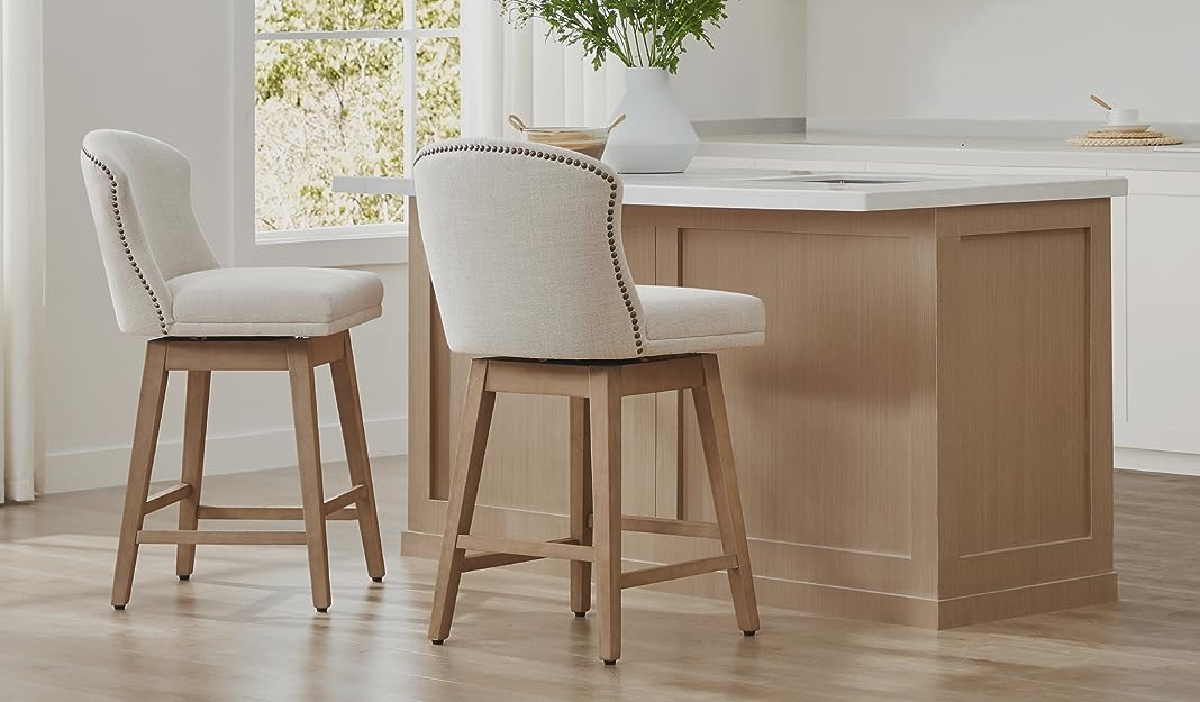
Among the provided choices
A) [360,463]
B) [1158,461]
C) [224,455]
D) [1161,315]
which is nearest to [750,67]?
[1161,315]

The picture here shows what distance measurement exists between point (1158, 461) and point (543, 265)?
9.71 ft

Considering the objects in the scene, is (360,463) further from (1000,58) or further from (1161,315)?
(1000,58)

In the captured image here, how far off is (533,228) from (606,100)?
10.4 feet

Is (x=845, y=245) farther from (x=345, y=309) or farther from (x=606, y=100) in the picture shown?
(x=606, y=100)

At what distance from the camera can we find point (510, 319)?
376 cm

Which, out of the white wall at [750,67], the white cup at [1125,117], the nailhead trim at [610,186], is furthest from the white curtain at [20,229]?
the white cup at [1125,117]

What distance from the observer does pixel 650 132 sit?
15.4 ft

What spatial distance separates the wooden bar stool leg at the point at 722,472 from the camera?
3893 millimetres

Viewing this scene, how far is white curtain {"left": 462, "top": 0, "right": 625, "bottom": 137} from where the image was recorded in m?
6.58

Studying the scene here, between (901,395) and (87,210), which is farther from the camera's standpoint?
(87,210)

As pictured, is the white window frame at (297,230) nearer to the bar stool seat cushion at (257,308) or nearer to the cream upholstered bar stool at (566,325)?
the bar stool seat cushion at (257,308)

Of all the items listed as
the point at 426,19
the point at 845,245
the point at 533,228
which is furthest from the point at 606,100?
the point at 533,228

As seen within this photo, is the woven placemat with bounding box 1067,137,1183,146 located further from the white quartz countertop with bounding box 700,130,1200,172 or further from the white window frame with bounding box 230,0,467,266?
the white window frame with bounding box 230,0,467,266

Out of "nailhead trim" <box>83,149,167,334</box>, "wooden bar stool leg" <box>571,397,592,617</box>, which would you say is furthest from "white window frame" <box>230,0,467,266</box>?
"wooden bar stool leg" <box>571,397,592,617</box>
